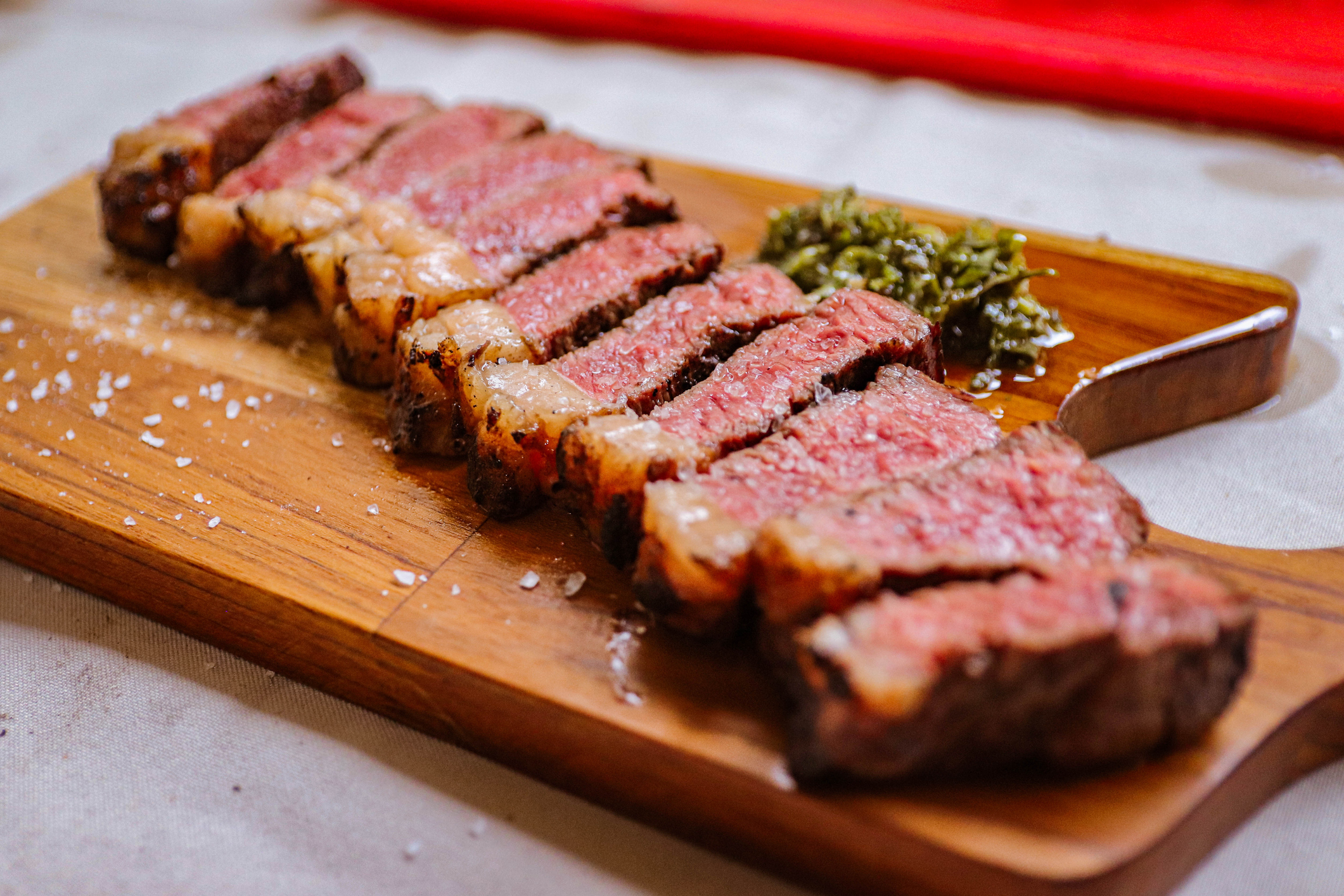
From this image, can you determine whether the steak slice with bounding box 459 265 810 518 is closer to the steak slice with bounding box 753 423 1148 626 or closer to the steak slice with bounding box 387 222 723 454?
the steak slice with bounding box 387 222 723 454

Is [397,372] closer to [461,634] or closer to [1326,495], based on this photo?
[461,634]

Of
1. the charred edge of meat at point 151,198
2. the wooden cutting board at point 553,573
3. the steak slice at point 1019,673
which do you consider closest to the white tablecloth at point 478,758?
the wooden cutting board at point 553,573

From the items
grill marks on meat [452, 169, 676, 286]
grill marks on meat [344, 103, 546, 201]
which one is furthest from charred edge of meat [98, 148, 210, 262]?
grill marks on meat [452, 169, 676, 286]

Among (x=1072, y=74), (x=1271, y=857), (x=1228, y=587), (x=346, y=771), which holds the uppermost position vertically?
(x=1072, y=74)

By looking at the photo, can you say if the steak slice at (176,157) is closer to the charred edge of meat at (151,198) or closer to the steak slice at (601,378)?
the charred edge of meat at (151,198)

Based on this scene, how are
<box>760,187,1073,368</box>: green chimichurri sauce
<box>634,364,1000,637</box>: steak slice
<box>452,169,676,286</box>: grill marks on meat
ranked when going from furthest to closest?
<box>452,169,676,286</box>: grill marks on meat
<box>760,187,1073,368</box>: green chimichurri sauce
<box>634,364,1000,637</box>: steak slice

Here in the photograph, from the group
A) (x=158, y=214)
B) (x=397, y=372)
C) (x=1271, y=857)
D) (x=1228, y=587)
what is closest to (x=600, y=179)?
(x=397, y=372)

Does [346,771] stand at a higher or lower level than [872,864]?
lower
